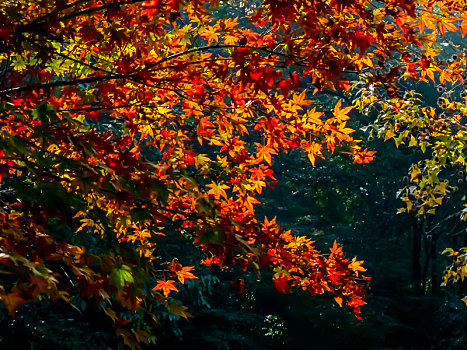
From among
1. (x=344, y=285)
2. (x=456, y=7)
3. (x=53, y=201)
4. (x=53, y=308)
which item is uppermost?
(x=456, y=7)

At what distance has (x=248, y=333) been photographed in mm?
9352

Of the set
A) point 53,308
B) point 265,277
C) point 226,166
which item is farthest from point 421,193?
point 265,277

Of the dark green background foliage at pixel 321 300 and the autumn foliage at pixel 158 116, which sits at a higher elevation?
the dark green background foliage at pixel 321 300

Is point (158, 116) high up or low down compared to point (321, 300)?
down

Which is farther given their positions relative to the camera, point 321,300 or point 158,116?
point 321,300

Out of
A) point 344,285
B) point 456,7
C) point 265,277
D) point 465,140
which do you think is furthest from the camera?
point 265,277

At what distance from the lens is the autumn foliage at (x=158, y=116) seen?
2.48 meters

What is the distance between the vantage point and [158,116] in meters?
4.21

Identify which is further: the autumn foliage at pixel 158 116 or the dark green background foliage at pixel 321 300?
the dark green background foliage at pixel 321 300

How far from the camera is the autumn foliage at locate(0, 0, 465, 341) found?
2.48 m

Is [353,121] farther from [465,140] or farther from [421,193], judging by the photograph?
[465,140]

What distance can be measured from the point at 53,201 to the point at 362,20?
1964 mm

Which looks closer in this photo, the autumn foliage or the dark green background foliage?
the autumn foliage

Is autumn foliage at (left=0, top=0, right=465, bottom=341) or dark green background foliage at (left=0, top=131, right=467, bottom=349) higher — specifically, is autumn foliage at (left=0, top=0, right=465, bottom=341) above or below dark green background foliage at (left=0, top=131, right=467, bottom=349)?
below
